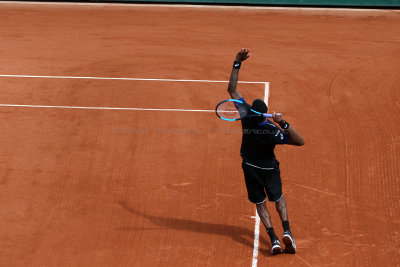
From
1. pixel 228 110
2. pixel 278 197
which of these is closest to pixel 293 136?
pixel 278 197

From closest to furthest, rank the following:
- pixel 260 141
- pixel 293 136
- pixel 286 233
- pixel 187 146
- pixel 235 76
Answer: pixel 293 136 → pixel 260 141 → pixel 286 233 → pixel 235 76 → pixel 187 146

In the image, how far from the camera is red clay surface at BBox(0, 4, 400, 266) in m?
9.67

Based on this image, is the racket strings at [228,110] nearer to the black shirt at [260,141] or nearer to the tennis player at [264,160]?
the tennis player at [264,160]

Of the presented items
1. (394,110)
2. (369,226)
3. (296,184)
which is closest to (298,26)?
(394,110)

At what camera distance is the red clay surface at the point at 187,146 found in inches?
381

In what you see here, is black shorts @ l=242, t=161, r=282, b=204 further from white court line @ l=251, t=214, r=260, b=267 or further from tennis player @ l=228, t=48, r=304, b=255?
white court line @ l=251, t=214, r=260, b=267

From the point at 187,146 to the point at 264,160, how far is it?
4125mm

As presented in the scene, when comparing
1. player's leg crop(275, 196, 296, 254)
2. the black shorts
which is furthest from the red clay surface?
the black shorts

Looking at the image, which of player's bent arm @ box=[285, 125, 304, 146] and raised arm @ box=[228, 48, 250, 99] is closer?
player's bent arm @ box=[285, 125, 304, 146]

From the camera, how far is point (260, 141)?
8711mm

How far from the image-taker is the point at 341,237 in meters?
A: 9.59

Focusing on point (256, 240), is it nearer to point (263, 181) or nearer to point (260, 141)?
point (263, 181)

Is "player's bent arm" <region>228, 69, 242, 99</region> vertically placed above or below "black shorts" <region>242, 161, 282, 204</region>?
above

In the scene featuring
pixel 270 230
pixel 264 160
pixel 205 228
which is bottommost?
pixel 205 228
